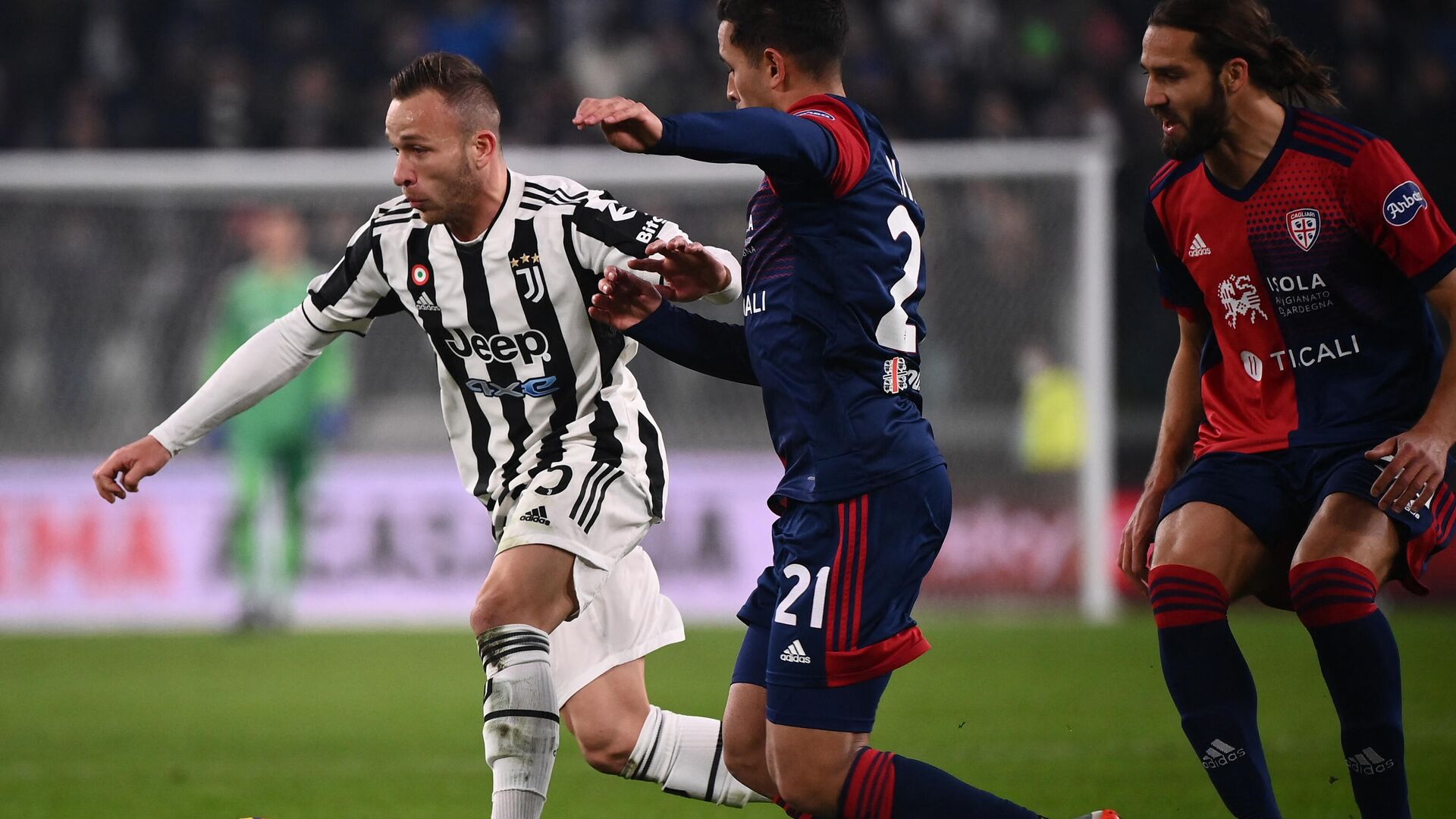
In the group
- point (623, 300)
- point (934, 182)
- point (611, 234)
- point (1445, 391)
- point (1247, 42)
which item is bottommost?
point (1445, 391)

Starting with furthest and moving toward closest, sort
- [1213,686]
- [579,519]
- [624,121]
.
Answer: [579,519], [1213,686], [624,121]

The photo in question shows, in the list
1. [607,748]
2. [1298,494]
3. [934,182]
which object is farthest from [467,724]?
[934,182]

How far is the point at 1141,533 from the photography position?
4.37 metres

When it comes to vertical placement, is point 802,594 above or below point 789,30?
below

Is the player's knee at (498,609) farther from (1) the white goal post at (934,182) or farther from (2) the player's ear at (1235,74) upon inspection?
(1) the white goal post at (934,182)

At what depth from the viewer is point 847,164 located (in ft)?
11.2

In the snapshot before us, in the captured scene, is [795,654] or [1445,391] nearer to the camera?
[795,654]

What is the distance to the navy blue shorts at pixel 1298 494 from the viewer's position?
389cm

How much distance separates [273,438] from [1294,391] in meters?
8.70

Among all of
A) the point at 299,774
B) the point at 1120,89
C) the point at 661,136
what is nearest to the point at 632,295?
the point at 661,136

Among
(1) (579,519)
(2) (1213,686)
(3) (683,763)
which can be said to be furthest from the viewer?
(3) (683,763)

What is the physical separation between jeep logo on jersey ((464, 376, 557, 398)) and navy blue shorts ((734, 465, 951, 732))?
111cm

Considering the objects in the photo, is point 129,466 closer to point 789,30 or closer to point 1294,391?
point 789,30

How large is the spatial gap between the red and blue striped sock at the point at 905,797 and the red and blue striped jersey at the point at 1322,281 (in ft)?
4.06
